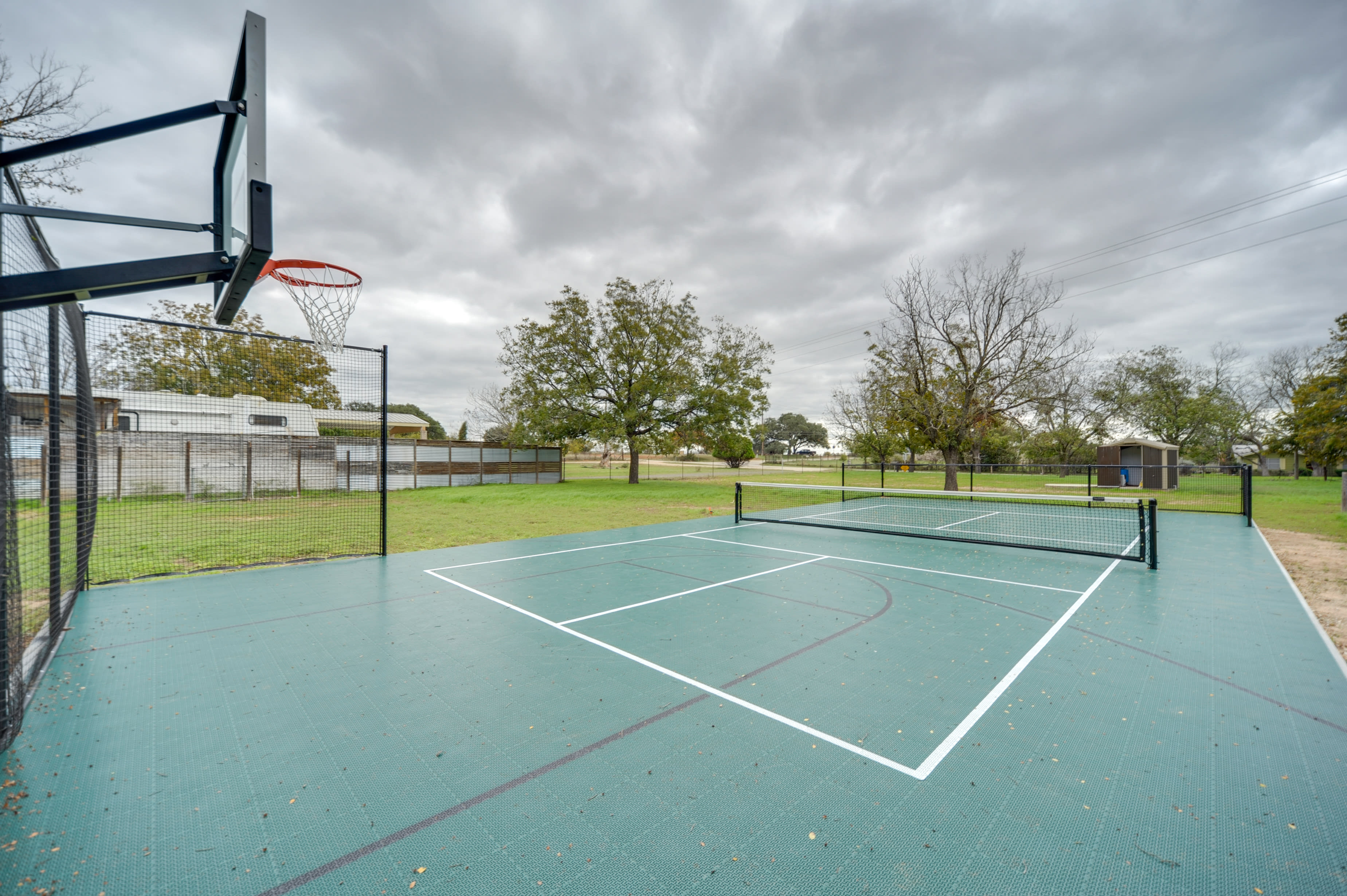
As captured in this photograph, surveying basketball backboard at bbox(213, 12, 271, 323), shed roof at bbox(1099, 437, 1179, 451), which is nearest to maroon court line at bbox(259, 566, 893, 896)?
basketball backboard at bbox(213, 12, 271, 323)

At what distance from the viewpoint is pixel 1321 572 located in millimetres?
7148

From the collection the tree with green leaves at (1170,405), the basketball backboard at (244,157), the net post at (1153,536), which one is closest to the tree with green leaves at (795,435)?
the tree with green leaves at (1170,405)

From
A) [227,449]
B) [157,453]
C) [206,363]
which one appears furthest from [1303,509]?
[157,453]

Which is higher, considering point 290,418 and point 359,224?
point 359,224

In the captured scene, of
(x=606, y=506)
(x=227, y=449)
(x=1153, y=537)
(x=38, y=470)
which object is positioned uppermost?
(x=227, y=449)

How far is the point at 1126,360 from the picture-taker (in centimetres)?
3622

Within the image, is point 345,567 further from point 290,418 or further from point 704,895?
point 290,418

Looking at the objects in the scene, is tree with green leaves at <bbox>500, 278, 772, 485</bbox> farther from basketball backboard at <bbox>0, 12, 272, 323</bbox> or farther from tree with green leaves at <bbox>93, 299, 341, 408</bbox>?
basketball backboard at <bbox>0, 12, 272, 323</bbox>

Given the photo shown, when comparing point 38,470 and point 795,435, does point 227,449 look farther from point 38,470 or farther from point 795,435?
point 795,435

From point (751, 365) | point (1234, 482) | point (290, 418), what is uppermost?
point (751, 365)

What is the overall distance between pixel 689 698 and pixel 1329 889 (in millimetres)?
2716

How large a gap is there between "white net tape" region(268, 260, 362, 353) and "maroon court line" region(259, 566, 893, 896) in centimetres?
582

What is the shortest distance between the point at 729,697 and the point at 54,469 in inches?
237

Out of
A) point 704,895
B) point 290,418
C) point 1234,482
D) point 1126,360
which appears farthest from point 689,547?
point 1126,360
